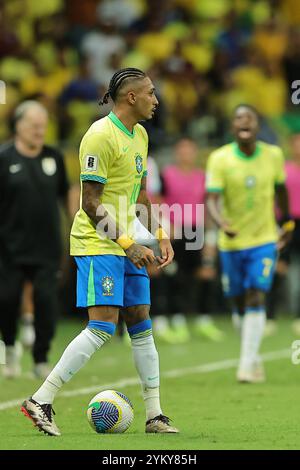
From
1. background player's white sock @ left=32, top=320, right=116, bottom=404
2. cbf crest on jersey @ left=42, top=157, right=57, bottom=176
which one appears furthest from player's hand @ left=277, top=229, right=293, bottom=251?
background player's white sock @ left=32, top=320, right=116, bottom=404

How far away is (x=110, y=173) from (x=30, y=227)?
13.1ft

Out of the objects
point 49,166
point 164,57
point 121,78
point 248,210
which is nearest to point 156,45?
point 164,57

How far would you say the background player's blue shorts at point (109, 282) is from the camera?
7766mm

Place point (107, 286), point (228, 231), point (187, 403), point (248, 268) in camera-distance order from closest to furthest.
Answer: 1. point (107, 286)
2. point (187, 403)
3. point (228, 231)
4. point (248, 268)

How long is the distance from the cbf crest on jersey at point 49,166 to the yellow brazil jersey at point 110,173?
151 inches

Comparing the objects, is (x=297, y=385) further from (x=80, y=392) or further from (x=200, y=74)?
(x=200, y=74)

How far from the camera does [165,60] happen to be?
816 inches

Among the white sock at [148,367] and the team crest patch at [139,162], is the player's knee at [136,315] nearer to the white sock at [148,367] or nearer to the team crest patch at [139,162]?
the white sock at [148,367]

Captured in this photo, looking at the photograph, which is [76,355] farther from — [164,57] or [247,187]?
[164,57]

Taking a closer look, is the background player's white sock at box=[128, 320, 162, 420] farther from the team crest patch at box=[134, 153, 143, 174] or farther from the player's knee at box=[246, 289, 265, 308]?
the player's knee at box=[246, 289, 265, 308]

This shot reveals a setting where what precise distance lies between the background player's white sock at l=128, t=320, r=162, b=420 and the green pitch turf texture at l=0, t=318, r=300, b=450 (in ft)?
0.65

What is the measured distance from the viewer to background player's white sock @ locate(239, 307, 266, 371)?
11.3 meters

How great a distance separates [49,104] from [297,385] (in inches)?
362

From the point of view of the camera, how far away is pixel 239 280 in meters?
11.7
